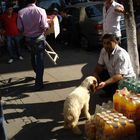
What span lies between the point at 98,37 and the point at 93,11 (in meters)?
1.35

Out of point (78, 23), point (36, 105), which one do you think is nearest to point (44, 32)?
point (36, 105)

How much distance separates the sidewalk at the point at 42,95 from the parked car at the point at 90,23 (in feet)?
1.46

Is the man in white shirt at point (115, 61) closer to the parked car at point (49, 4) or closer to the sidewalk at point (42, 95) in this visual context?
the sidewalk at point (42, 95)

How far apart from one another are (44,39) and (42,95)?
1312 mm

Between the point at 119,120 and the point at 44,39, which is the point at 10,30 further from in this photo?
the point at 119,120

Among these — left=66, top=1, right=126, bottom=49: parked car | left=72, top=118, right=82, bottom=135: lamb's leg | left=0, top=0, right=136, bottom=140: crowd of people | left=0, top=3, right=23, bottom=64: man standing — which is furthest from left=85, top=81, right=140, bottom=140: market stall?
left=0, top=3, right=23, bottom=64: man standing

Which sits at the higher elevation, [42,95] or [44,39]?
[44,39]

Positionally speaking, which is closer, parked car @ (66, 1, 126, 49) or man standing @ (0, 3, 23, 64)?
man standing @ (0, 3, 23, 64)

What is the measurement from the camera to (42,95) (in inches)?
371

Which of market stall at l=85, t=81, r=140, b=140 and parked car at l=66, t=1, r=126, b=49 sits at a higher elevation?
parked car at l=66, t=1, r=126, b=49

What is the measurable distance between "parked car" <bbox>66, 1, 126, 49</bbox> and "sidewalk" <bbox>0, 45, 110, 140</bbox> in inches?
17.6

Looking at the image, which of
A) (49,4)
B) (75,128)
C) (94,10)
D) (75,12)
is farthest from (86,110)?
(49,4)

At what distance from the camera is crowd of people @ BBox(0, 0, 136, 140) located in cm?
710

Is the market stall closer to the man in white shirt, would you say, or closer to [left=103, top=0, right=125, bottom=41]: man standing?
the man in white shirt
